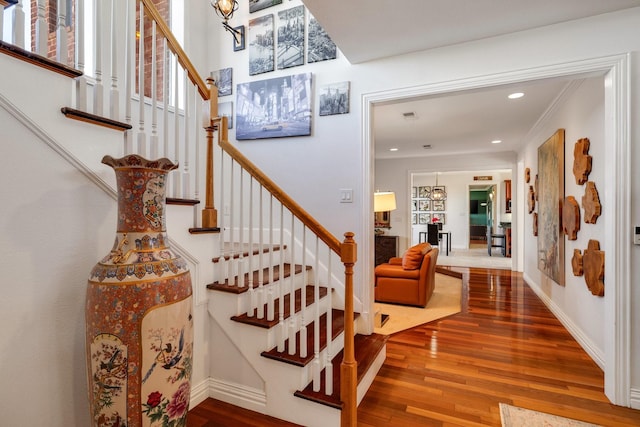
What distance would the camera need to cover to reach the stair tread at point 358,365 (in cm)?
176

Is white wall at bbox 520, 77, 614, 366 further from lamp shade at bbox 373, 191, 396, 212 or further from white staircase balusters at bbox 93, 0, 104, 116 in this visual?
white staircase balusters at bbox 93, 0, 104, 116

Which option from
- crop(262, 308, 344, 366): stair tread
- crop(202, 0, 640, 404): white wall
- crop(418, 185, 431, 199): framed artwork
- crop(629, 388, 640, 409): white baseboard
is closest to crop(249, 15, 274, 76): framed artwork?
crop(202, 0, 640, 404): white wall

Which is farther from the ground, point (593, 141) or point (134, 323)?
point (593, 141)

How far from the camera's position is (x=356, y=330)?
276 cm

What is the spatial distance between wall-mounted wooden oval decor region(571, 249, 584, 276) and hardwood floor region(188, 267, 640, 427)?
68 centimetres

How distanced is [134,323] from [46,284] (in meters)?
0.50

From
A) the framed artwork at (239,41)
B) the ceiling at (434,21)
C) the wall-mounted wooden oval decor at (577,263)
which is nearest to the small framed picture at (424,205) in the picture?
the ceiling at (434,21)

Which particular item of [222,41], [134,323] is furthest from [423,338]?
[222,41]

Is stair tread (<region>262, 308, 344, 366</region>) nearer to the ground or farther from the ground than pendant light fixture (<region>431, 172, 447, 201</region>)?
nearer to the ground

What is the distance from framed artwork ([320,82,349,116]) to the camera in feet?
9.30

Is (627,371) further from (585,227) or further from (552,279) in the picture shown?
(552,279)

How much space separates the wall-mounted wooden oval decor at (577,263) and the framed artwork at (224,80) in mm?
3770

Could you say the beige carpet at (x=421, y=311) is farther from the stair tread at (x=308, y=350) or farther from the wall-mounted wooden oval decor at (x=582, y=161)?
the wall-mounted wooden oval decor at (x=582, y=161)

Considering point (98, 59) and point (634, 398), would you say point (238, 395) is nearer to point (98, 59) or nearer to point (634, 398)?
point (98, 59)
